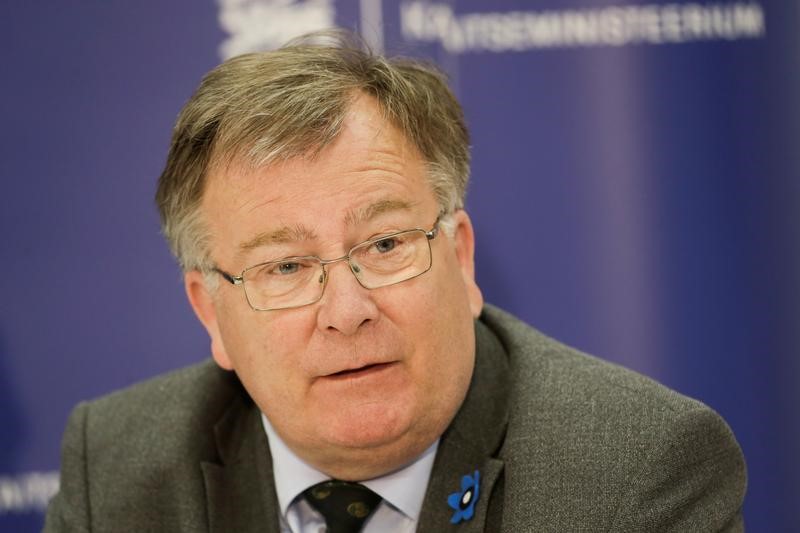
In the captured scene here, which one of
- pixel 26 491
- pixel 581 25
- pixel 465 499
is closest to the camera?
pixel 465 499

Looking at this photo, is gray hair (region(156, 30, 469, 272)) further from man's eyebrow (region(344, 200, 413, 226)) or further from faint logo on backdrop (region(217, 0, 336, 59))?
faint logo on backdrop (region(217, 0, 336, 59))

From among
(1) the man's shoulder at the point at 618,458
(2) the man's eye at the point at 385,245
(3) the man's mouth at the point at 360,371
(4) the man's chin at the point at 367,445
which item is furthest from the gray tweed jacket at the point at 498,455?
(2) the man's eye at the point at 385,245

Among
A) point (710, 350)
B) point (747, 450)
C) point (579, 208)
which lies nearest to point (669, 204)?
point (579, 208)

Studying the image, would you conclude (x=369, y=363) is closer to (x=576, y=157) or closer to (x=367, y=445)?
(x=367, y=445)

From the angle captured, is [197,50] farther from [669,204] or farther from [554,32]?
[669,204]

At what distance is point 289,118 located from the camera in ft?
7.47

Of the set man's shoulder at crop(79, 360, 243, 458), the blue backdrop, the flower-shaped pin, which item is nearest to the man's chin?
the flower-shaped pin

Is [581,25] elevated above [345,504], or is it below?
above

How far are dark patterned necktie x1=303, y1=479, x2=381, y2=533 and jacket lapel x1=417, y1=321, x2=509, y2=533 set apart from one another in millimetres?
143

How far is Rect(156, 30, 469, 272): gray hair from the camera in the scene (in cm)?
229

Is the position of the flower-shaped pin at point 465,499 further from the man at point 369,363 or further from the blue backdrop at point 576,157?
the blue backdrop at point 576,157

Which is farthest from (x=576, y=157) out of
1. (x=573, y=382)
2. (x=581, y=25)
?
(x=573, y=382)

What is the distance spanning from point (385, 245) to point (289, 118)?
0.36 m

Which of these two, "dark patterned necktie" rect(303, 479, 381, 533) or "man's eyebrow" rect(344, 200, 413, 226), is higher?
"man's eyebrow" rect(344, 200, 413, 226)
